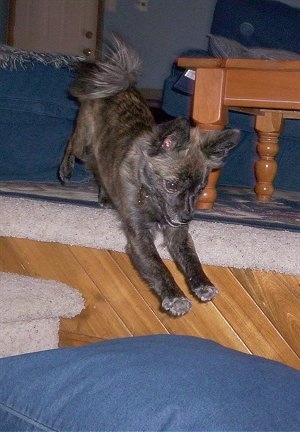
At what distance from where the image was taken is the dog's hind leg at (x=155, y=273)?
181cm

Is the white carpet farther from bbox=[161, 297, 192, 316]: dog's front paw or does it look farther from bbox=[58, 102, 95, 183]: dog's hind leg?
bbox=[58, 102, 95, 183]: dog's hind leg

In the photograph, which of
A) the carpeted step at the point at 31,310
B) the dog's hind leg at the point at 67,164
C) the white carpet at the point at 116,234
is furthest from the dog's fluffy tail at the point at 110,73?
the carpeted step at the point at 31,310

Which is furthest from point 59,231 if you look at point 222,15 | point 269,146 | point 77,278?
point 222,15

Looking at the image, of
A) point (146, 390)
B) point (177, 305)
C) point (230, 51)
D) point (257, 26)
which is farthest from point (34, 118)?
point (146, 390)


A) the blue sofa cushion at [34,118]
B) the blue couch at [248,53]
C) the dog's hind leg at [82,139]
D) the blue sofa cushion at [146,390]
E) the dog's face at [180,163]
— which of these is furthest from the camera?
the blue couch at [248,53]

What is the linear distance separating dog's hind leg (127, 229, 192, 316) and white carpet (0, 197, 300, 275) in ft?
0.23

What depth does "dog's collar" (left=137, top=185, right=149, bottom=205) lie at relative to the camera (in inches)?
80.4

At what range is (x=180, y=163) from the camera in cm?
196

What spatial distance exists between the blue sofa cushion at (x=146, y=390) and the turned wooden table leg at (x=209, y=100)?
1284mm

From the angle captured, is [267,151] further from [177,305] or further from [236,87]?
[177,305]

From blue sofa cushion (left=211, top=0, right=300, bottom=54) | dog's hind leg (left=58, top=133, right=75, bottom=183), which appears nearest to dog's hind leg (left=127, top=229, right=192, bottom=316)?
dog's hind leg (left=58, top=133, right=75, bottom=183)

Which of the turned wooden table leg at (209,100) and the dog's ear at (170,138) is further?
the turned wooden table leg at (209,100)

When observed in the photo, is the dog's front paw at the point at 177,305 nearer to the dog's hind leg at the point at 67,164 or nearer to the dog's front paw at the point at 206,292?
the dog's front paw at the point at 206,292

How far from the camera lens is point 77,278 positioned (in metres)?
2.08
